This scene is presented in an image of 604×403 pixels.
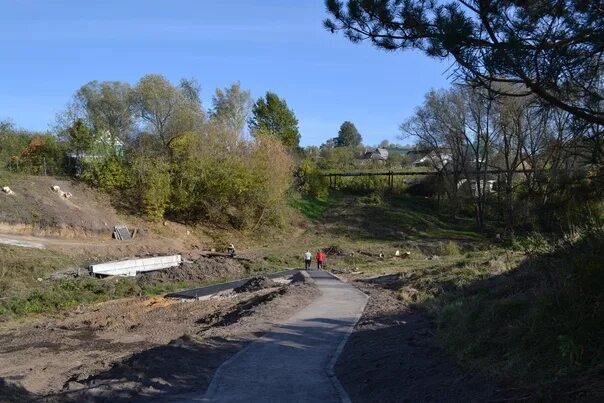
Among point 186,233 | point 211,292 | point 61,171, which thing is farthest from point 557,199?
point 61,171

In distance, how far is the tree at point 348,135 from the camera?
545 ft

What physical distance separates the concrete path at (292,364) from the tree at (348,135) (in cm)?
14972

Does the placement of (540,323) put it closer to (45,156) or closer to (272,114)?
(45,156)

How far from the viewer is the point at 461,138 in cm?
5716

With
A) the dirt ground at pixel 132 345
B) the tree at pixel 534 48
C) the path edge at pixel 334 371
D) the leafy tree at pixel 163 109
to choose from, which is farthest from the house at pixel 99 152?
the tree at pixel 534 48

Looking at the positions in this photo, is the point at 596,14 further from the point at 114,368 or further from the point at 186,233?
the point at 186,233

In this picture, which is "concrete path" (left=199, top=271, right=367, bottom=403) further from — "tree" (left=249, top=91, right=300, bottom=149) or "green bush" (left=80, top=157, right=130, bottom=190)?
"tree" (left=249, top=91, right=300, bottom=149)

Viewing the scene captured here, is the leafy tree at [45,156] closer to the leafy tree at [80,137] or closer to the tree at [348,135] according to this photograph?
the leafy tree at [80,137]

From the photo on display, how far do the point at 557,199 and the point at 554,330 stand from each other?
6.13 ft

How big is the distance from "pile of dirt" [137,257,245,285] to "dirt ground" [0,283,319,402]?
5085 millimetres

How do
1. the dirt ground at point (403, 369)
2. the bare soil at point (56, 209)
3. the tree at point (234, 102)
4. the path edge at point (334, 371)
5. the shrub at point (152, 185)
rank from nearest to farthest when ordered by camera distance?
the dirt ground at point (403, 369), the path edge at point (334, 371), the bare soil at point (56, 209), the shrub at point (152, 185), the tree at point (234, 102)

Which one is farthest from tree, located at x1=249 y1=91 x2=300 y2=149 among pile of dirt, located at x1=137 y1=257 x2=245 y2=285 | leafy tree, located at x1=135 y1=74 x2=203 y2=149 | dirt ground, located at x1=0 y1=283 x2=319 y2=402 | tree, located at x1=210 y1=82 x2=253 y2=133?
dirt ground, located at x1=0 y1=283 x2=319 y2=402

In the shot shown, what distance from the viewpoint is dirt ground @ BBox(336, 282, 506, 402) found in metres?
7.20

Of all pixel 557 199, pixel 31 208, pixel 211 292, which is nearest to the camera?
pixel 557 199
